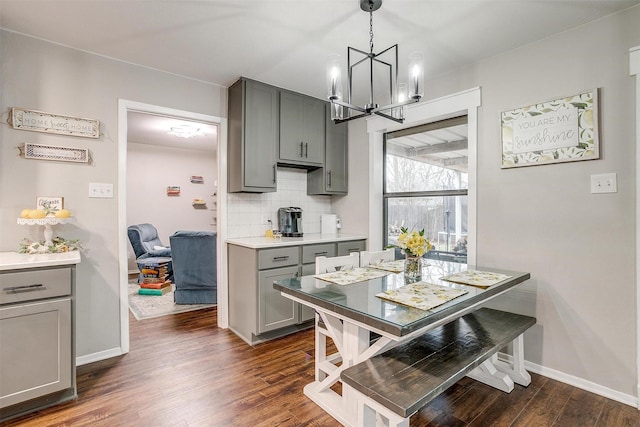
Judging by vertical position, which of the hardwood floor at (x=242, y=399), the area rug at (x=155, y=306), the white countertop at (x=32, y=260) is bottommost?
the hardwood floor at (x=242, y=399)

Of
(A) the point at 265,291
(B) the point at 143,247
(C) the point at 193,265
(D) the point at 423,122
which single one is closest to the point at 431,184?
(D) the point at 423,122

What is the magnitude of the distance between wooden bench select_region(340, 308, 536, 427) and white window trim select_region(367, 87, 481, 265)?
0.71m

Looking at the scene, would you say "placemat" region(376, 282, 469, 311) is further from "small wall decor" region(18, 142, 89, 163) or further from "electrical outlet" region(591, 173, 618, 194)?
"small wall decor" region(18, 142, 89, 163)

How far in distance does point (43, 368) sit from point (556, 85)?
378 cm

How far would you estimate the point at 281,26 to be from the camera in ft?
6.96

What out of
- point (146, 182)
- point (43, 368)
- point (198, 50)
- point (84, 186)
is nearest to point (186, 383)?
point (43, 368)

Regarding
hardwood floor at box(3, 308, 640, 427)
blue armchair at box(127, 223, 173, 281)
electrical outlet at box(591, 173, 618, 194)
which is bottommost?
hardwood floor at box(3, 308, 640, 427)

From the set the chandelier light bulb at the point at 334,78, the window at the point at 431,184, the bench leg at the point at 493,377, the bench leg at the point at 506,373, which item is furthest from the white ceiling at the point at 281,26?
the bench leg at the point at 493,377

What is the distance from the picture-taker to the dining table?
136cm

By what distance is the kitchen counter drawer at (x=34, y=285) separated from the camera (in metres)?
1.72

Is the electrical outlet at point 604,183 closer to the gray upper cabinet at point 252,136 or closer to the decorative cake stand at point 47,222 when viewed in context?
the gray upper cabinet at point 252,136

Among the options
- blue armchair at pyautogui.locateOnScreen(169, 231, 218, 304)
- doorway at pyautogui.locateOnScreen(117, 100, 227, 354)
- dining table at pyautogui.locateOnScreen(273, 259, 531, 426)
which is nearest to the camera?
dining table at pyautogui.locateOnScreen(273, 259, 531, 426)

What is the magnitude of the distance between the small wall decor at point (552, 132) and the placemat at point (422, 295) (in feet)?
4.31

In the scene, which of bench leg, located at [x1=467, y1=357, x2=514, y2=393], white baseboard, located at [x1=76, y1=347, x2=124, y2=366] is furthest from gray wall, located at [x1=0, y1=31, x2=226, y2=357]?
bench leg, located at [x1=467, y1=357, x2=514, y2=393]
